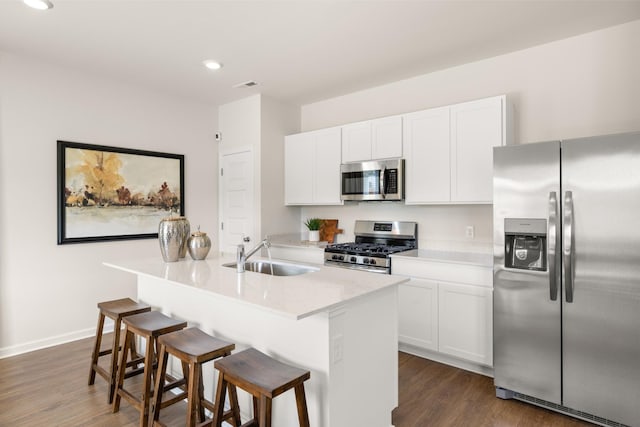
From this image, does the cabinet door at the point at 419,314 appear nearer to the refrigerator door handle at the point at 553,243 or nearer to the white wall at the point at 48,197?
the refrigerator door handle at the point at 553,243

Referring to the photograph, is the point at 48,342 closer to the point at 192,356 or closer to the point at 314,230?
the point at 192,356

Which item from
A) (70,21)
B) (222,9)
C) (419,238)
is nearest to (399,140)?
(419,238)

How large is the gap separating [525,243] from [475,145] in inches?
39.9

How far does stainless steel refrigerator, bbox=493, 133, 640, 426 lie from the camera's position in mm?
2119

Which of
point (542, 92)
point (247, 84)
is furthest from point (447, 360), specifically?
point (247, 84)

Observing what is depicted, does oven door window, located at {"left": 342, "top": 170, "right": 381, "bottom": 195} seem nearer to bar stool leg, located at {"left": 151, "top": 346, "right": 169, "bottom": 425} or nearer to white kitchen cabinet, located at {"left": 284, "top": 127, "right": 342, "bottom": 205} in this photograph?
white kitchen cabinet, located at {"left": 284, "top": 127, "right": 342, "bottom": 205}

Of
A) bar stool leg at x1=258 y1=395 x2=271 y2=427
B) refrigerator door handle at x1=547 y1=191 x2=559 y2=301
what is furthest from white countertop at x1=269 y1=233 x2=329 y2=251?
bar stool leg at x1=258 y1=395 x2=271 y2=427

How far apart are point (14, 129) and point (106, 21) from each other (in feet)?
4.89

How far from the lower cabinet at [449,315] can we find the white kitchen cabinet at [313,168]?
138 cm

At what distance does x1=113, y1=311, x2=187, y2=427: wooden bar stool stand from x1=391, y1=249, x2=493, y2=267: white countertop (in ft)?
6.50

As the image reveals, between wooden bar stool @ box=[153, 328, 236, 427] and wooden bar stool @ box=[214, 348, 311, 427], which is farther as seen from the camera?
wooden bar stool @ box=[153, 328, 236, 427]

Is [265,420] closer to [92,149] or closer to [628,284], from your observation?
[628,284]

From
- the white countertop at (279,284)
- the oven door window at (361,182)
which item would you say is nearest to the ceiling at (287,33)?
the oven door window at (361,182)

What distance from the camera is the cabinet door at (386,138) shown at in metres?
3.65
